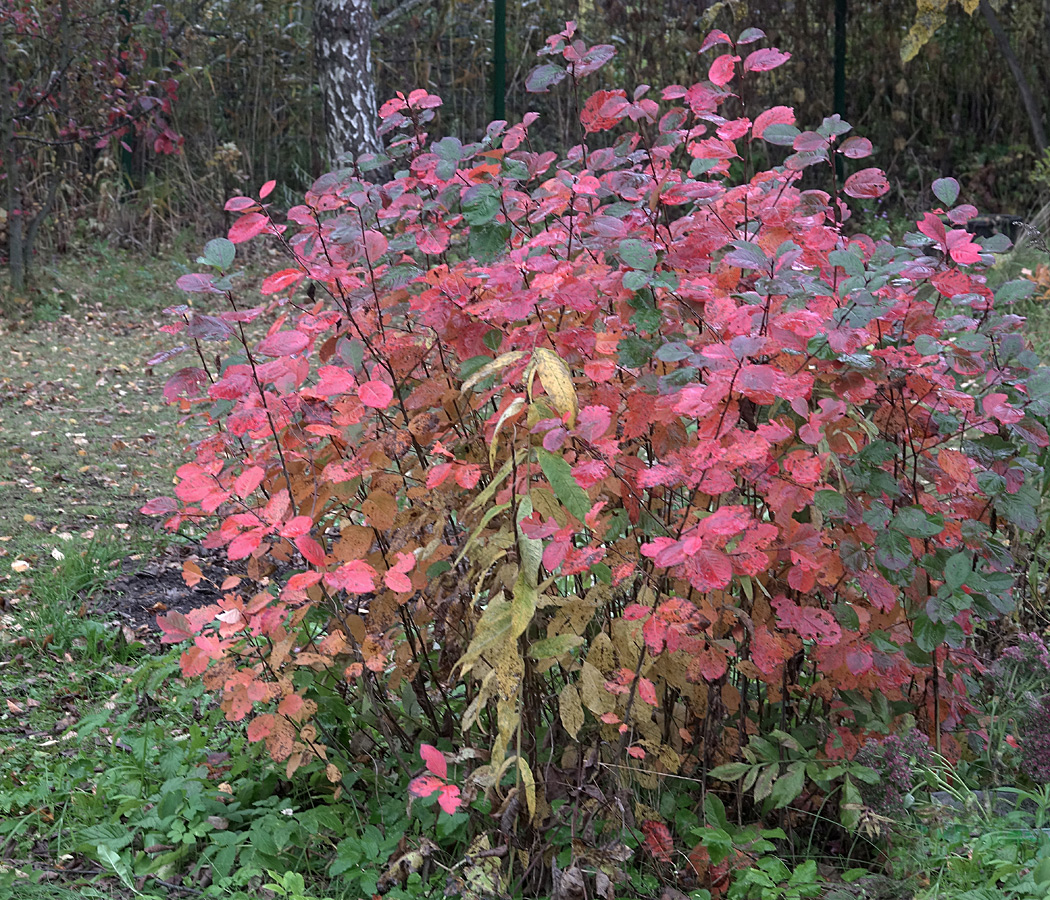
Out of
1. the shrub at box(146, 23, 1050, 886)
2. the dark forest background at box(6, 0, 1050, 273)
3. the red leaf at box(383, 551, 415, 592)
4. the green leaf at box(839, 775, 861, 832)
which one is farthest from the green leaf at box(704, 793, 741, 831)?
the dark forest background at box(6, 0, 1050, 273)

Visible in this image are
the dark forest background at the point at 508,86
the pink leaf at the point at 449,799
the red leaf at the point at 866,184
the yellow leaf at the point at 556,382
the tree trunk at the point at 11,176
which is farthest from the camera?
the dark forest background at the point at 508,86

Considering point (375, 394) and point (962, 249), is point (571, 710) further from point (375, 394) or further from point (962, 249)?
point (962, 249)

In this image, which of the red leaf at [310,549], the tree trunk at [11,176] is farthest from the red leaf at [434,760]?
the tree trunk at [11,176]

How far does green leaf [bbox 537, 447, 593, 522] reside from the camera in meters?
1.50

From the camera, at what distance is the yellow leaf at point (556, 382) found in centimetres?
147

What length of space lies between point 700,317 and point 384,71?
908cm

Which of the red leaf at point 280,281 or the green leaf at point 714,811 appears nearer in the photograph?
the red leaf at point 280,281

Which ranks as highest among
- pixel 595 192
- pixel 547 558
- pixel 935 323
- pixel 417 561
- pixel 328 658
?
pixel 595 192

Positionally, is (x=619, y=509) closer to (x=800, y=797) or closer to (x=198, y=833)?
(x=800, y=797)

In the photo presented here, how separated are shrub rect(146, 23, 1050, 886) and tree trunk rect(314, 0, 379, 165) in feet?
20.1

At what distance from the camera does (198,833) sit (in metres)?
2.09

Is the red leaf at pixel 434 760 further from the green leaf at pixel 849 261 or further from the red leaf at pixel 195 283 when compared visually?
the green leaf at pixel 849 261

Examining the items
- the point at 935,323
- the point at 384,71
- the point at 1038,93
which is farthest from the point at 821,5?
the point at 935,323

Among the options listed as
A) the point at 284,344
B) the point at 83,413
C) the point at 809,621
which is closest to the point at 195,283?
the point at 284,344
